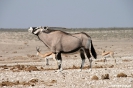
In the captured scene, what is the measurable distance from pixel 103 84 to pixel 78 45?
6.44m

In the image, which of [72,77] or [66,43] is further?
[66,43]

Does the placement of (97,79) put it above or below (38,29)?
below

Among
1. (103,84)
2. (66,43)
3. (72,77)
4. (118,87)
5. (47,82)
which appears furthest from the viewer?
(66,43)

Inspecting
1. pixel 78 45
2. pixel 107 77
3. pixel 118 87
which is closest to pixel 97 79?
pixel 107 77

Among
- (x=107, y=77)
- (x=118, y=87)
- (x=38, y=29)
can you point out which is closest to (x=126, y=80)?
(x=107, y=77)

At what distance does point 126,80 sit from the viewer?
18156 mm

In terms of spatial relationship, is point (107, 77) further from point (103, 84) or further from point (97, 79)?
point (103, 84)

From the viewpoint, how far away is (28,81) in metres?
18.6

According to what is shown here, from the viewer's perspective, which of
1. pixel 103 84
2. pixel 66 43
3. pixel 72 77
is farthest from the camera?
pixel 66 43

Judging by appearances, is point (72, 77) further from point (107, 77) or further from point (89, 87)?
point (89, 87)

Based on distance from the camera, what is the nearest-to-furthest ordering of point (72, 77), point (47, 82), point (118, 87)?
point (118, 87)
point (47, 82)
point (72, 77)

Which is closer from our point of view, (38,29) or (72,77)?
(72,77)

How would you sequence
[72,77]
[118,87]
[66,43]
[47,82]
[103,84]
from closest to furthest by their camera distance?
[118,87] < [103,84] < [47,82] < [72,77] < [66,43]

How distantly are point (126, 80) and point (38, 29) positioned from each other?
781 centimetres
